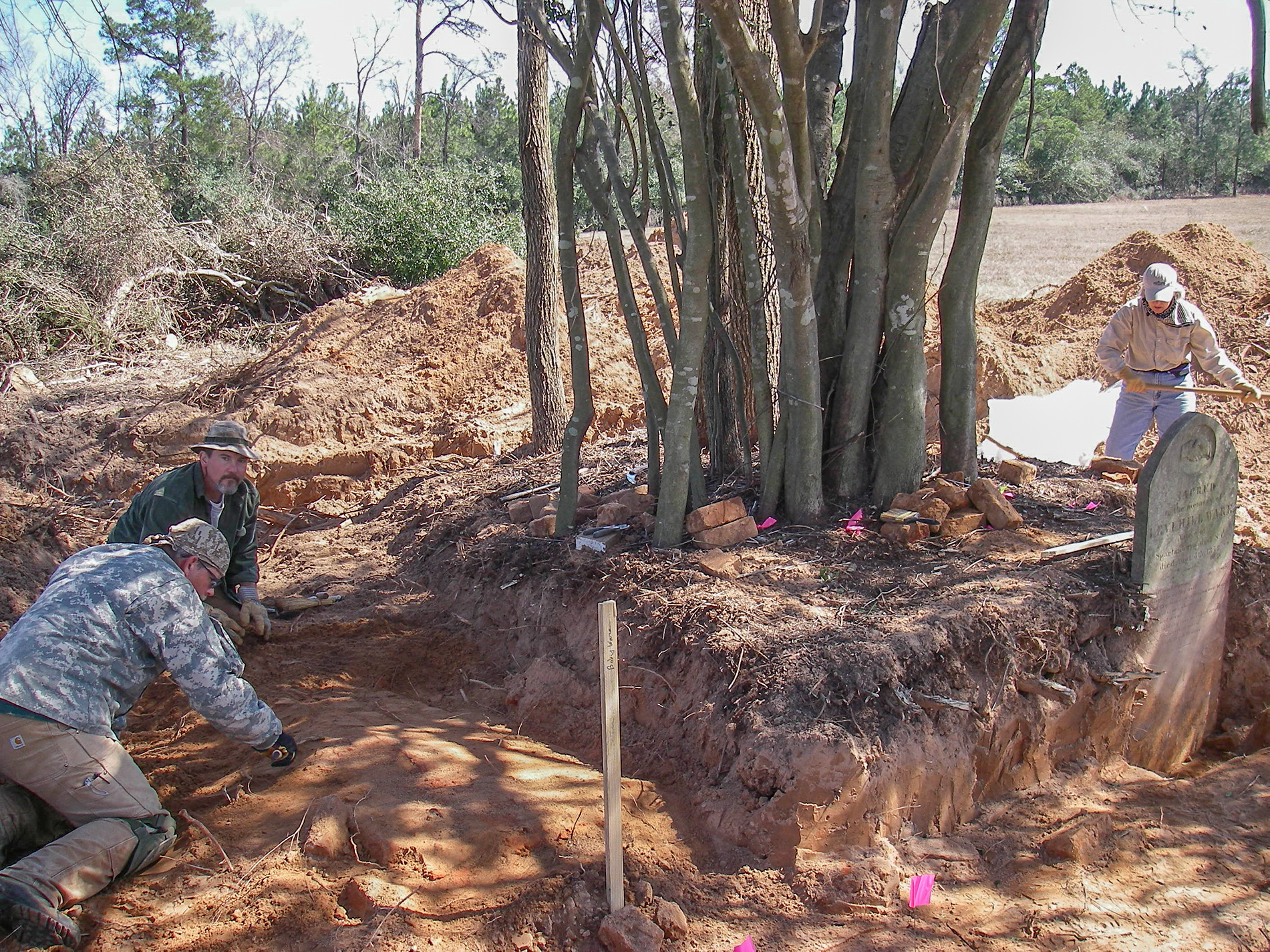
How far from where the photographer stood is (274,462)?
8078mm

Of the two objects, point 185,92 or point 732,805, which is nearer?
point 732,805

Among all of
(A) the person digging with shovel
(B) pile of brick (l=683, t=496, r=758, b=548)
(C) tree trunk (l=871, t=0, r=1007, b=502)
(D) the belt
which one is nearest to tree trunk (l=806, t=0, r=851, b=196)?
(C) tree trunk (l=871, t=0, r=1007, b=502)

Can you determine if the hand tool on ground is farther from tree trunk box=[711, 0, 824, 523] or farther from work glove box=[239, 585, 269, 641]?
tree trunk box=[711, 0, 824, 523]

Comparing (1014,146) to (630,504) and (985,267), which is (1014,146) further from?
(630,504)

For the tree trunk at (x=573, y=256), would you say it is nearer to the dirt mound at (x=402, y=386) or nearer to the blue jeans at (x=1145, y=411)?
the dirt mound at (x=402, y=386)

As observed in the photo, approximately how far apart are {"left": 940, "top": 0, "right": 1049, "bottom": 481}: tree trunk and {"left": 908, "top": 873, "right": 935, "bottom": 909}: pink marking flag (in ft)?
8.97

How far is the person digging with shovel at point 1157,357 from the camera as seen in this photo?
20.9 ft

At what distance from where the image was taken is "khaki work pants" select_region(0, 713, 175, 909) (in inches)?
122

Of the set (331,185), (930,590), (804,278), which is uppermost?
(331,185)

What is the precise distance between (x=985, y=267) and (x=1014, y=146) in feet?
59.5

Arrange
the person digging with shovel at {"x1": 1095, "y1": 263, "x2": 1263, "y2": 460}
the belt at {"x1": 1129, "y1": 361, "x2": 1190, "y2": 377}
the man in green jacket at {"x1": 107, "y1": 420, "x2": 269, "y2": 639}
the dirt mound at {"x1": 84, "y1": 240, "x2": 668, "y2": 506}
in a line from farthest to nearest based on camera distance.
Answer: the dirt mound at {"x1": 84, "y1": 240, "x2": 668, "y2": 506}, the belt at {"x1": 1129, "y1": 361, "x2": 1190, "y2": 377}, the person digging with shovel at {"x1": 1095, "y1": 263, "x2": 1263, "y2": 460}, the man in green jacket at {"x1": 107, "y1": 420, "x2": 269, "y2": 639}

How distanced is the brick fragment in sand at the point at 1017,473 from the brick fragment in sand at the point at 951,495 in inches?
38.2

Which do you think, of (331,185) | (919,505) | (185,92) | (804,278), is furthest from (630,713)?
(185,92)

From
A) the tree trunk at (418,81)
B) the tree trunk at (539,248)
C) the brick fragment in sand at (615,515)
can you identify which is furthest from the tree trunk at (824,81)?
the tree trunk at (418,81)
